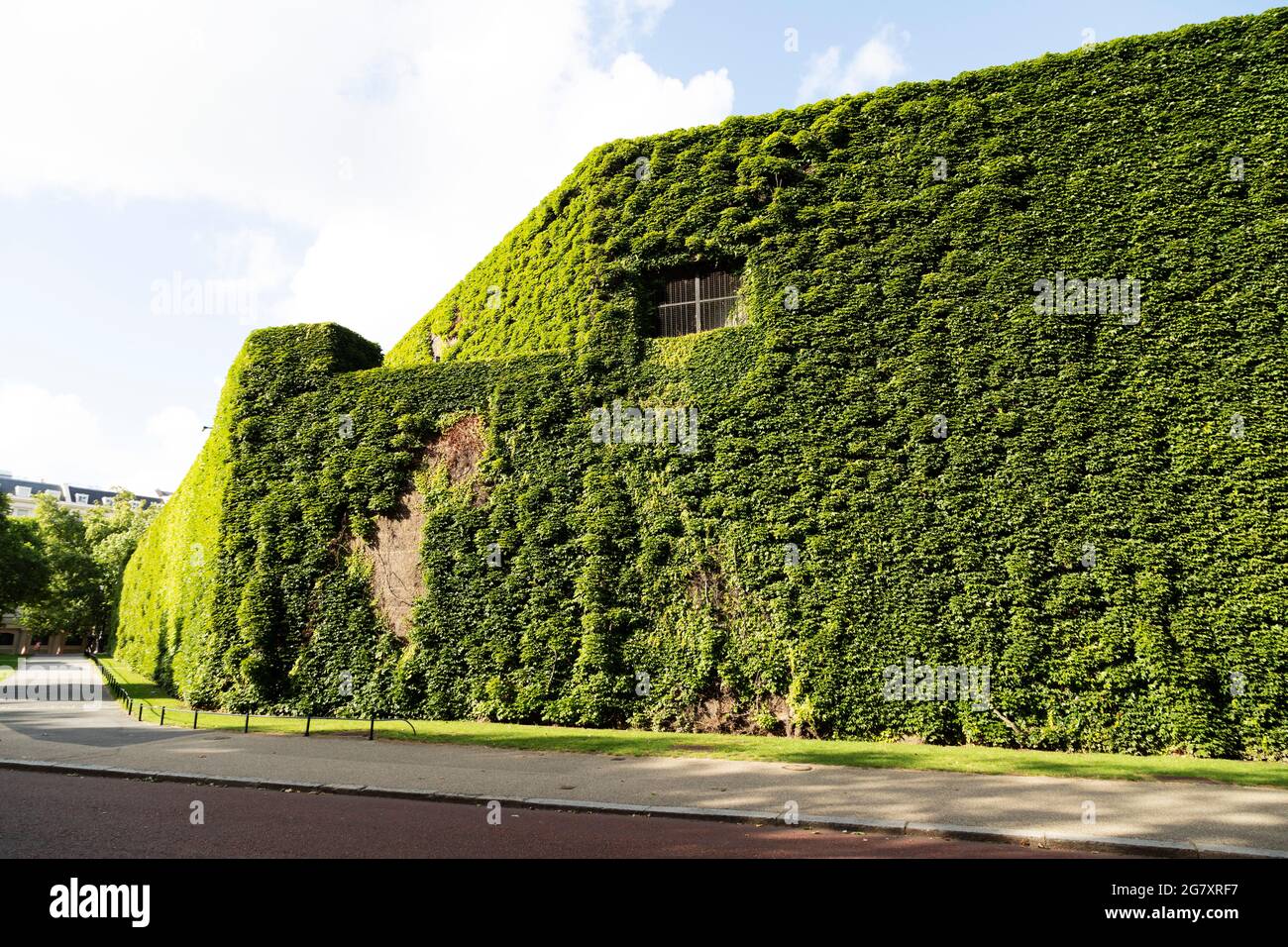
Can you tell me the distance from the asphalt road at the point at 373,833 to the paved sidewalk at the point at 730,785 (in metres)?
0.53

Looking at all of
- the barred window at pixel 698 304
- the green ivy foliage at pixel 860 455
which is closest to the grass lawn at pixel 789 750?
the green ivy foliage at pixel 860 455

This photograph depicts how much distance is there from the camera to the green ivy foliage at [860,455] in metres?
12.1

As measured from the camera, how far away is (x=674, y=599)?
Answer: 592 inches

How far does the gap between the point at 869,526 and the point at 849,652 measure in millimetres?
2429

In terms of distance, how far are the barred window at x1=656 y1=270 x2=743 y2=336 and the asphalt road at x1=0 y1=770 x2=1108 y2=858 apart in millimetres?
11490

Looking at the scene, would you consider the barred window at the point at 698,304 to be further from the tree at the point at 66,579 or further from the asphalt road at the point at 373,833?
the tree at the point at 66,579

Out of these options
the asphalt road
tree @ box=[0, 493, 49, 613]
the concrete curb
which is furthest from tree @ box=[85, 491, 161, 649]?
the asphalt road

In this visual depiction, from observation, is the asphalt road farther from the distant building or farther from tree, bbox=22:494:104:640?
the distant building

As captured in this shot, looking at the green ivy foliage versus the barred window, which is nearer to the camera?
the green ivy foliage

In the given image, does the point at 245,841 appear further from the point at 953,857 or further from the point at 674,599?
the point at 674,599

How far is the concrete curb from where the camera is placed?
6449 millimetres

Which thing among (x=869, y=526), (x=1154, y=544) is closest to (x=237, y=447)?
(x=869, y=526)

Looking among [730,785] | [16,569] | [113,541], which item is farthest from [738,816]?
[113,541]

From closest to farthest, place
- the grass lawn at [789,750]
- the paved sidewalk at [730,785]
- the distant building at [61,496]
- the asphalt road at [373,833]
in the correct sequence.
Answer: the asphalt road at [373,833] < the paved sidewalk at [730,785] < the grass lawn at [789,750] < the distant building at [61,496]
